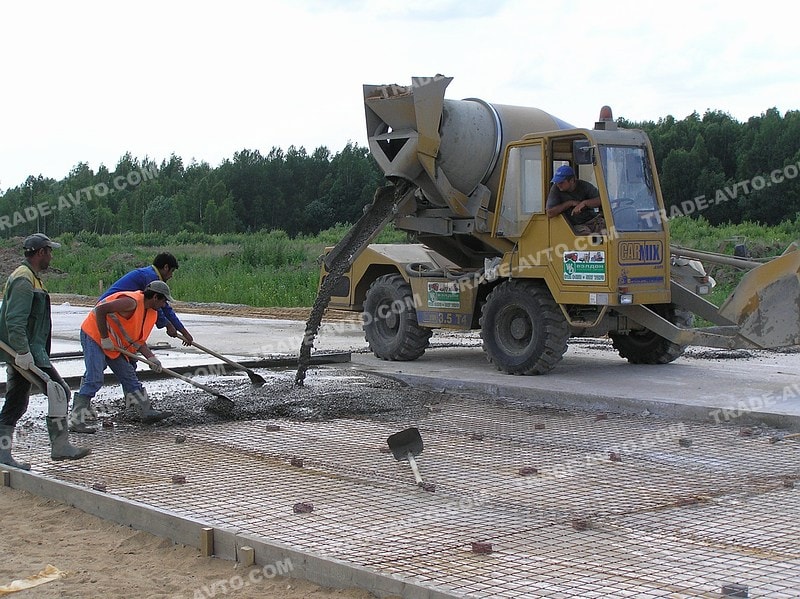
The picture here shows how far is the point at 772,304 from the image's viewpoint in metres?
10.1

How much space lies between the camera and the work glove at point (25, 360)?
6.94 meters

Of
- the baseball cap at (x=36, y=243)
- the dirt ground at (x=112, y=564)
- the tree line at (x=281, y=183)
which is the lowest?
the dirt ground at (x=112, y=564)

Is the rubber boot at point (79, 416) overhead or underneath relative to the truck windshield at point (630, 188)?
underneath

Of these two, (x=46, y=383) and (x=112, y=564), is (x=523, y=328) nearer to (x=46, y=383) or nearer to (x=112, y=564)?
(x=46, y=383)

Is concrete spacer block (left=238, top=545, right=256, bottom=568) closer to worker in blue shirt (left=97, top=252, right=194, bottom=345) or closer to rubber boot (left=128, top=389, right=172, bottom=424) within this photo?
rubber boot (left=128, top=389, right=172, bottom=424)

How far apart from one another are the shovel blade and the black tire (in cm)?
518

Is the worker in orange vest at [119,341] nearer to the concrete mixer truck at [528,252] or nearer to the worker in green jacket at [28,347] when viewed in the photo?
the worker in green jacket at [28,347]

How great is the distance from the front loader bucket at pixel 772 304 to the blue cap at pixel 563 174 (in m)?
2.07

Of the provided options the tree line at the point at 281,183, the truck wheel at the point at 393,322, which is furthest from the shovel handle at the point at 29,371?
the tree line at the point at 281,183

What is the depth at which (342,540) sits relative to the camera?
5340 millimetres

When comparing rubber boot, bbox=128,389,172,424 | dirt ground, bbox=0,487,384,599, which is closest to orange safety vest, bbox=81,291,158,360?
rubber boot, bbox=128,389,172,424

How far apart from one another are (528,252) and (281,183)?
72006 mm

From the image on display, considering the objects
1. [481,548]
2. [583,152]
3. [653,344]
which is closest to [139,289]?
[583,152]

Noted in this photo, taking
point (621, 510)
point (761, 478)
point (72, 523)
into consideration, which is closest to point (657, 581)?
point (621, 510)
